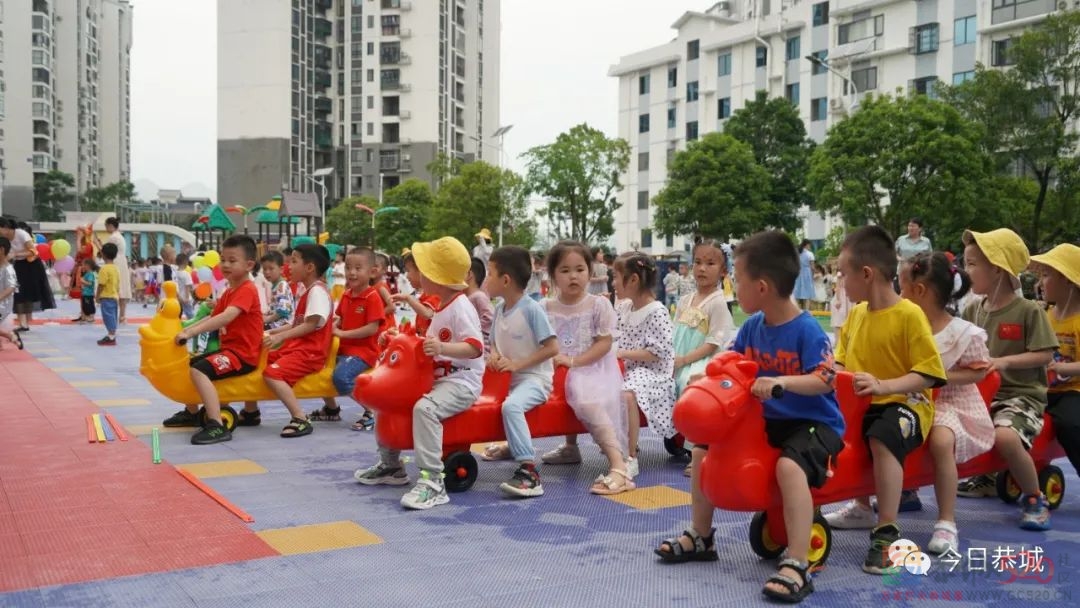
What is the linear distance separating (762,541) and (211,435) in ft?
13.3

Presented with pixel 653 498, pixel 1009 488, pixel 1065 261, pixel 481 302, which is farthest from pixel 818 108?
pixel 653 498

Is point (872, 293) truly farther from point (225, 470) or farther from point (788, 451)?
point (225, 470)

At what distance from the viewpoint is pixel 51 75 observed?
8119 centimetres

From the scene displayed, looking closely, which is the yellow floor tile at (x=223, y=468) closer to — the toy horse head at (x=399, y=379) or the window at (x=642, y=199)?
the toy horse head at (x=399, y=379)

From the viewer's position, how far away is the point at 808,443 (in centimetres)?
346

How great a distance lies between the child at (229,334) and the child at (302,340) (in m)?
0.18

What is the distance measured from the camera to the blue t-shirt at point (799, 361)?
346cm

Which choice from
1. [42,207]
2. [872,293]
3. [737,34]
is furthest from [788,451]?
[42,207]

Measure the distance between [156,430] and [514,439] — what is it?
3014mm

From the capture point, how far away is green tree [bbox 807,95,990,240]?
26.9 m

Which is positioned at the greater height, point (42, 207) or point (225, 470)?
point (42, 207)

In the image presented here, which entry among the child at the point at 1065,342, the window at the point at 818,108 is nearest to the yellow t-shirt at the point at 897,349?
the child at the point at 1065,342

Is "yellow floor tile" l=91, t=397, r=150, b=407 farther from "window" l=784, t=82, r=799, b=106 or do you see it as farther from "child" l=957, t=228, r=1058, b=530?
"window" l=784, t=82, r=799, b=106

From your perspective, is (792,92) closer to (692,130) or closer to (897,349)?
A: (692,130)
